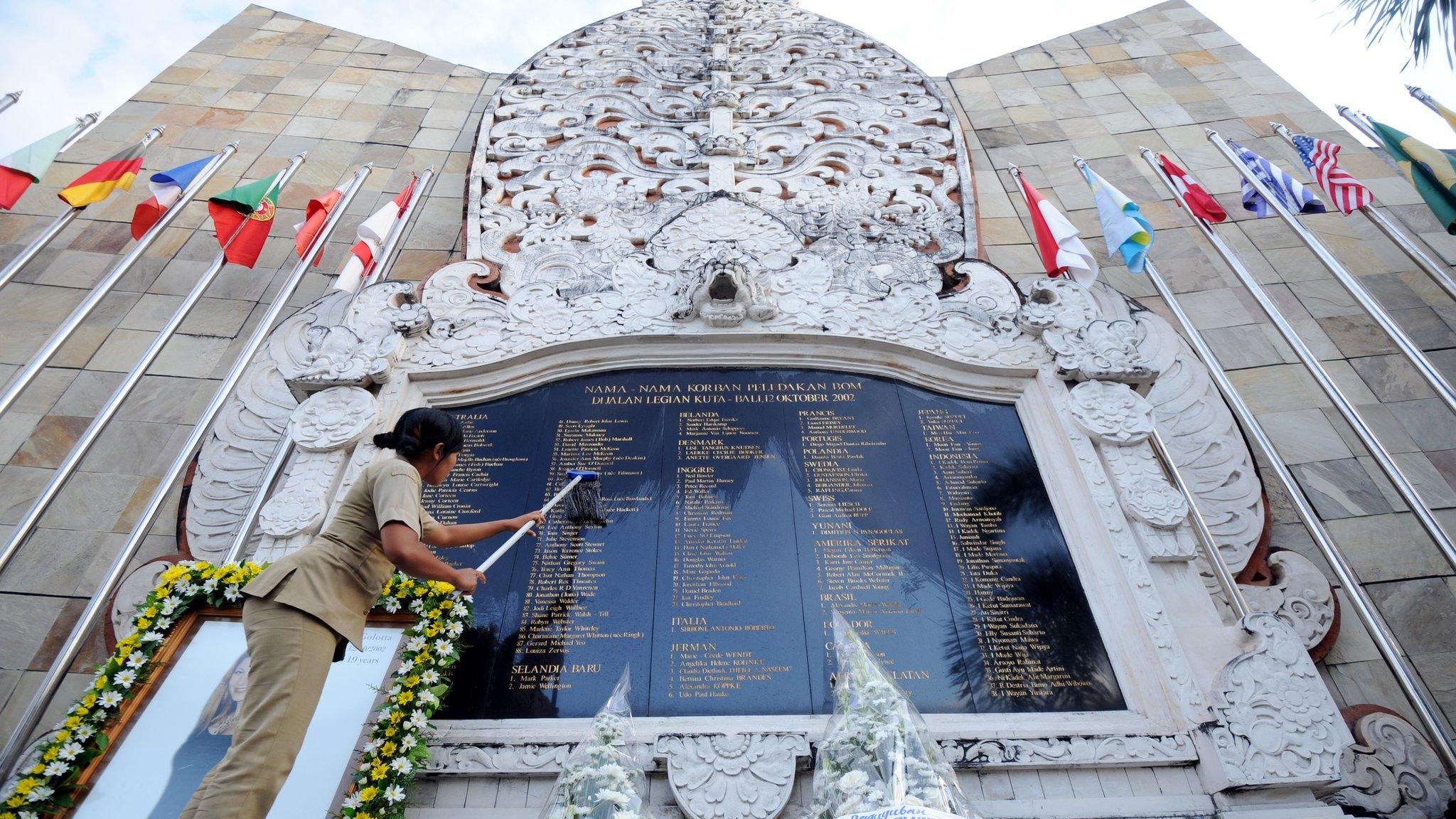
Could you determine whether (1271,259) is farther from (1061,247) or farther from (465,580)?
(465,580)

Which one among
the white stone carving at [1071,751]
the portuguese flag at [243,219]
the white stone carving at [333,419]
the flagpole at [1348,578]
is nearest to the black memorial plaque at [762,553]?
the white stone carving at [1071,751]

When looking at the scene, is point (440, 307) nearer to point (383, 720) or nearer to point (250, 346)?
point (250, 346)

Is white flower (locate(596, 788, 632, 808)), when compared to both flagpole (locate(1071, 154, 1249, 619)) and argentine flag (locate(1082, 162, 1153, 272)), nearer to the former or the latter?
flagpole (locate(1071, 154, 1249, 619))

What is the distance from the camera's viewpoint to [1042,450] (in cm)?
604

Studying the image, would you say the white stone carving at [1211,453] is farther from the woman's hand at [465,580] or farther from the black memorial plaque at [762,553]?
the woman's hand at [465,580]

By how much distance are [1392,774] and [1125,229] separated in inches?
194

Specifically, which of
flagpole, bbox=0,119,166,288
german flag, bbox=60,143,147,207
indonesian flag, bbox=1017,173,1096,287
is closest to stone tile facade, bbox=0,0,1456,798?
indonesian flag, bbox=1017,173,1096,287

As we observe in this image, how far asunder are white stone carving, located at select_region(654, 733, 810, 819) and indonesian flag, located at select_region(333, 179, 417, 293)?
5.49 m

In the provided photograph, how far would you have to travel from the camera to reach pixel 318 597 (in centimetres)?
357

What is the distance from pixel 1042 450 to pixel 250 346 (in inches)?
257

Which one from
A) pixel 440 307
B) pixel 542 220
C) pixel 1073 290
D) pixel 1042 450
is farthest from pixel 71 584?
pixel 1073 290

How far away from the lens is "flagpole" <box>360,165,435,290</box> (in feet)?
26.7

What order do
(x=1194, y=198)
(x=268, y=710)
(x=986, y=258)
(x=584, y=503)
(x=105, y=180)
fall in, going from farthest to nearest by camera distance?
(x=986, y=258) < (x=1194, y=198) < (x=105, y=180) < (x=584, y=503) < (x=268, y=710)

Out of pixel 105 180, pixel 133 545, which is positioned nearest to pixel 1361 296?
pixel 133 545
